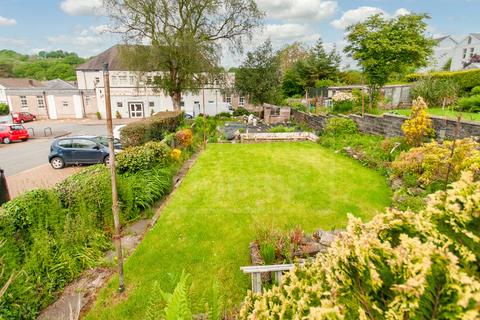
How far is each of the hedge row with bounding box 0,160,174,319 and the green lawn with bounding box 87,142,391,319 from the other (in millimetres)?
779

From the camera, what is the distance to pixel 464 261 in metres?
1.28

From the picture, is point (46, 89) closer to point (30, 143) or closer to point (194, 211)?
point (30, 143)

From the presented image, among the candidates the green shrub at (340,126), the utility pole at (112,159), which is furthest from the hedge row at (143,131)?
the green shrub at (340,126)

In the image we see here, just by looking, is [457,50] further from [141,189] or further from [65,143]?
[65,143]

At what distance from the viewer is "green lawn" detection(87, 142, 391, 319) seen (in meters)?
4.23

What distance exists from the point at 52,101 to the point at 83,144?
90.7 feet

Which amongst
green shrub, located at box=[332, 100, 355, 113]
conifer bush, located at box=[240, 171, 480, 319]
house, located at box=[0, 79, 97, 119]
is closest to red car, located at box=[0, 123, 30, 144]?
house, located at box=[0, 79, 97, 119]

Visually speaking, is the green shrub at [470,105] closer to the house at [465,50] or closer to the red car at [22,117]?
the house at [465,50]

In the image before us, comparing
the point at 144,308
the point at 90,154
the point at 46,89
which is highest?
the point at 46,89

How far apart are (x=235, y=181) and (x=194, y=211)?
2538mm

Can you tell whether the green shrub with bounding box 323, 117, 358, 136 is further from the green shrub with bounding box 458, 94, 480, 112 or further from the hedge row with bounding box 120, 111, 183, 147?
the hedge row with bounding box 120, 111, 183, 147

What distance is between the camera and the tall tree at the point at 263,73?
2725 cm

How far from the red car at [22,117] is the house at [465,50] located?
55.8 meters

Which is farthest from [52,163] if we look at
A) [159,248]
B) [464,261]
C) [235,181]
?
[464,261]
